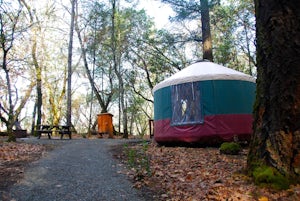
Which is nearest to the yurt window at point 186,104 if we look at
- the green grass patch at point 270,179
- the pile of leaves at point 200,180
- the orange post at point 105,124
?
the pile of leaves at point 200,180

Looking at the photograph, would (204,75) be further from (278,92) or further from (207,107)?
(278,92)

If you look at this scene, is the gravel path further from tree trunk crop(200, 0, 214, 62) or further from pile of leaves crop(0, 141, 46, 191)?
tree trunk crop(200, 0, 214, 62)

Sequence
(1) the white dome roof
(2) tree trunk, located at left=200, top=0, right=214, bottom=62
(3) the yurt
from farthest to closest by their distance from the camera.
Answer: (2) tree trunk, located at left=200, top=0, right=214, bottom=62 → (1) the white dome roof → (3) the yurt

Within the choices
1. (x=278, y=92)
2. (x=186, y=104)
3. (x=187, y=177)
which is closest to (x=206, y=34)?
(x=186, y=104)

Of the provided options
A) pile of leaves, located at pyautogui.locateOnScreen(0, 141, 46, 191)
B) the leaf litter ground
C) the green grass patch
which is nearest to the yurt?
the leaf litter ground

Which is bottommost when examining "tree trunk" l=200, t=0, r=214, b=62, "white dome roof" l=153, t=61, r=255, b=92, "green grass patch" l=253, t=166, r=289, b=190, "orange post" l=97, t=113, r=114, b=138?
"green grass patch" l=253, t=166, r=289, b=190

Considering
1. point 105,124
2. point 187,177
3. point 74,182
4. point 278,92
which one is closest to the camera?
point 278,92

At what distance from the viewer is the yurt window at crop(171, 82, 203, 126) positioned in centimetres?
743

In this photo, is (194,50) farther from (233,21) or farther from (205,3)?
(205,3)

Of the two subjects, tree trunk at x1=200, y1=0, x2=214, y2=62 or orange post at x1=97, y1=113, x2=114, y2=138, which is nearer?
tree trunk at x1=200, y1=0, x2=214, y2=62

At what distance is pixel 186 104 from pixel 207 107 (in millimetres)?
556

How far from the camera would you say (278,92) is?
3244mm

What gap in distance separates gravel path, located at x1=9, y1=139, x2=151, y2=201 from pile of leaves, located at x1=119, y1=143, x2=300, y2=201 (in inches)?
10.8

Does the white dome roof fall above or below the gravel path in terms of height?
above
